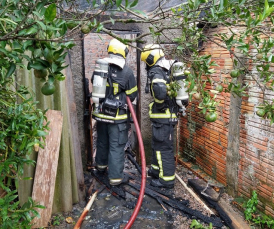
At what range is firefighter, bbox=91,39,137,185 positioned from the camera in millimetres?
3856

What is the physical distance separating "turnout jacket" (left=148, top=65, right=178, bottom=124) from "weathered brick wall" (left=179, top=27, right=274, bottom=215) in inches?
23.8

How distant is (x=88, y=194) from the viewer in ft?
12.1

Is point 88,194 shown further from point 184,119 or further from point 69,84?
point 184,119

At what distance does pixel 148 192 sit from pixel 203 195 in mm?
799

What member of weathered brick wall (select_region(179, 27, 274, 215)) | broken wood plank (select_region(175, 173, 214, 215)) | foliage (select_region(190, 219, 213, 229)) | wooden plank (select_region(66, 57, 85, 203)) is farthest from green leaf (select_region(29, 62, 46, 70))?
broken wood plank (select_region(175, 173, 214, 215))

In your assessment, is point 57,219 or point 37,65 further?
point 57,219

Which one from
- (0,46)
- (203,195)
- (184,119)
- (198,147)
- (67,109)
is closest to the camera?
(0,46)

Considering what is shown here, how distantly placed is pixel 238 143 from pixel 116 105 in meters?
1.82

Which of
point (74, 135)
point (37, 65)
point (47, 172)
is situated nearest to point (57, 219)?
point (47, 172)

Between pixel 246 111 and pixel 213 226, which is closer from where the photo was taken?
pixel 213 226

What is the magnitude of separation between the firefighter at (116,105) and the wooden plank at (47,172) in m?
0.99

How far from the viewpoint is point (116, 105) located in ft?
12.7

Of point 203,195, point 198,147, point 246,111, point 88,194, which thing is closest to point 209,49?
point 246,111

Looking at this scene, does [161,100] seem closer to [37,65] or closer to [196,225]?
[196,225]
